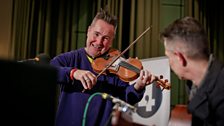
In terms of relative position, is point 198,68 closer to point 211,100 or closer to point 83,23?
point 211,100

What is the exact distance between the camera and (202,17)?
3.96m

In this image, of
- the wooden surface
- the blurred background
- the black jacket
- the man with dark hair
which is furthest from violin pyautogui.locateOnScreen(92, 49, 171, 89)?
the blurred background

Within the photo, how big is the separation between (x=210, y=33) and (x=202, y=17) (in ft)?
0.68

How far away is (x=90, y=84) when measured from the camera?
181 cm

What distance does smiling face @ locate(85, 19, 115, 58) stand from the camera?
2.00 meters

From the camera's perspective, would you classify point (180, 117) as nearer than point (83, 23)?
Yes

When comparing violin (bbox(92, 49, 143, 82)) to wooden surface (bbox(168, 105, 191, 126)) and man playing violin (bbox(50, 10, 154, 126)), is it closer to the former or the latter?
man playing violin (bbox(50, 10, 154, 126))

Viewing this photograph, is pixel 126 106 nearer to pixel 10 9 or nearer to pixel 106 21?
pixel 106 21

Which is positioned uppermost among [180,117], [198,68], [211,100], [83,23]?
[83,23]

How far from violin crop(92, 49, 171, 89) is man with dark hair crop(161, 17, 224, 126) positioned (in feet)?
2.30

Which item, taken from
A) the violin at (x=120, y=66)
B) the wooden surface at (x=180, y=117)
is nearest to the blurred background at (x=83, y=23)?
the violin at (x=120, y=66)

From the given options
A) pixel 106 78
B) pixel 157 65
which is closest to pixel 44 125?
pixel 106 78

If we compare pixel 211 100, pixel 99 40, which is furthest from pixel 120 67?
pixel 211 100

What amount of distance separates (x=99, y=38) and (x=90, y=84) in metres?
0.32
